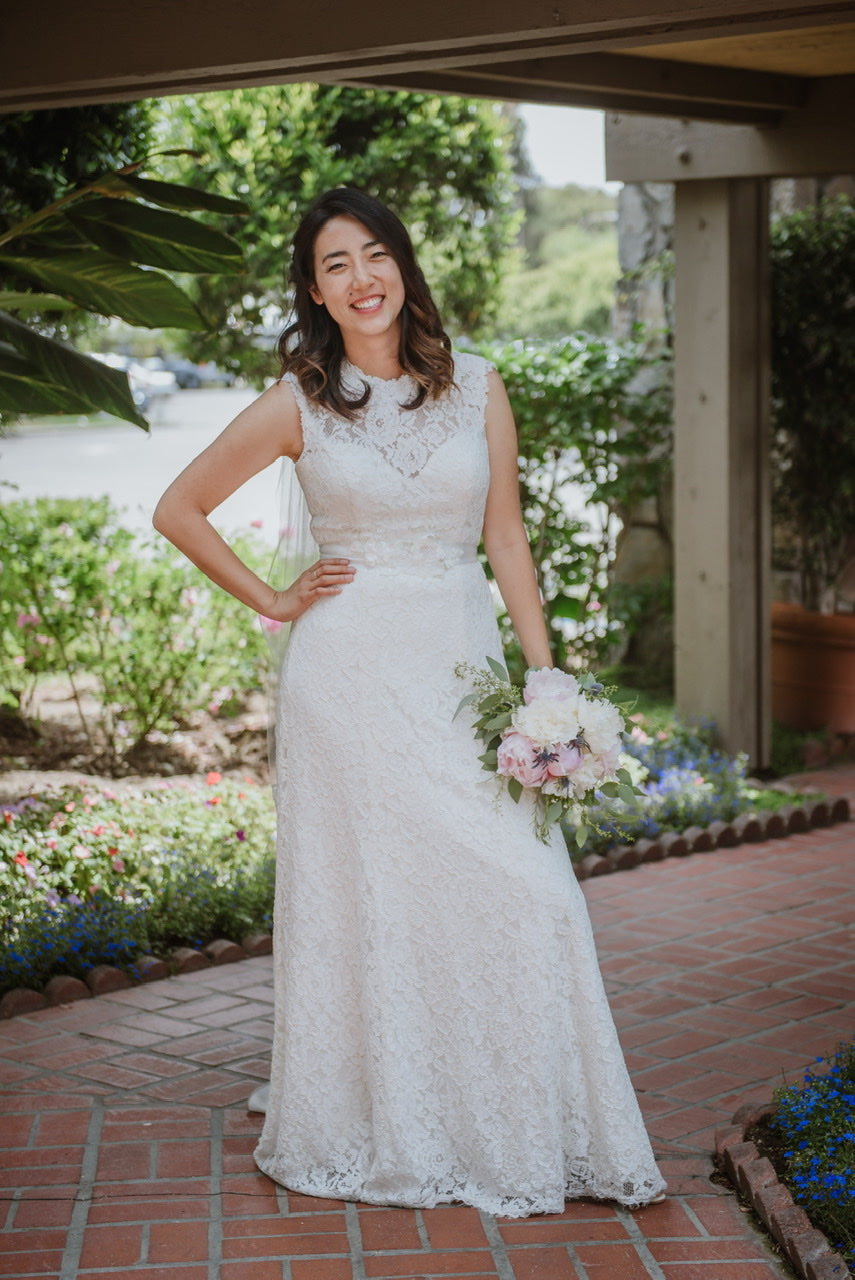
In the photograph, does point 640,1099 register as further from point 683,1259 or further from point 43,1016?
point 43,1016

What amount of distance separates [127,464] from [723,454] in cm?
1286

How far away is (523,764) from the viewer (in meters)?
3.33

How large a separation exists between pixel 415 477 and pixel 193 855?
254 cm

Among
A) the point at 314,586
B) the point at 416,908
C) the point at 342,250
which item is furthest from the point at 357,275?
the point at 416,908

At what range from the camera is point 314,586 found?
11.9 ft

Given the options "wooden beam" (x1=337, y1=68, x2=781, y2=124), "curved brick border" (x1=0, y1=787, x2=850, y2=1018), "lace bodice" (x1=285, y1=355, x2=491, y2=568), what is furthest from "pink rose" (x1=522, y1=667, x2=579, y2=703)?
"curved brick border" (x1=0, y1=787, x2=850, y2=1018)

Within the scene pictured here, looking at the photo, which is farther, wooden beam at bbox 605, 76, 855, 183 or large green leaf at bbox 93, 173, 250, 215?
wooden beam at bbox 605, 76, 855, 183

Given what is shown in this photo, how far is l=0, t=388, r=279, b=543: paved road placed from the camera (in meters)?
Answer: 15.8

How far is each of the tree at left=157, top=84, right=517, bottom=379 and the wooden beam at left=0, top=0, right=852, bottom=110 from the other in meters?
2.96

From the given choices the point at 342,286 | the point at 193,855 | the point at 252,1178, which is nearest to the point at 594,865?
the point at 193,855

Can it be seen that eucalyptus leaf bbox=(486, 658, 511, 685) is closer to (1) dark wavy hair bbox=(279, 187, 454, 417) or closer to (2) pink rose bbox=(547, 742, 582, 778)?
(2) pink rose bbox=(547, 742, 582, 778)

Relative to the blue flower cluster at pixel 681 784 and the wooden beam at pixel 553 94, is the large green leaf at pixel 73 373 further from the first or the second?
the blue flower cluster at pixel 681 784

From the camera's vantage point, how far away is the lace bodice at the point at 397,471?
3.56 metres

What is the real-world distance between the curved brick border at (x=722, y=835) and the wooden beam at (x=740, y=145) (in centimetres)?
277
